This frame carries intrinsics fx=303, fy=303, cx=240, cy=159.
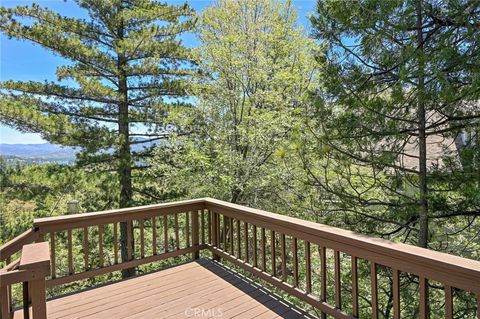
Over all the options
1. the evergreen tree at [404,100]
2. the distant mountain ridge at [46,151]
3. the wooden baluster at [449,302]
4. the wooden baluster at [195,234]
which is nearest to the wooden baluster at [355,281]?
the wooden baluster at [449,302]

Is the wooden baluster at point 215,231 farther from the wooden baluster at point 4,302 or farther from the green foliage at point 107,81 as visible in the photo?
the green foliage at point 107,81

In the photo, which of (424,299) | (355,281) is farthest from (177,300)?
(424,299)

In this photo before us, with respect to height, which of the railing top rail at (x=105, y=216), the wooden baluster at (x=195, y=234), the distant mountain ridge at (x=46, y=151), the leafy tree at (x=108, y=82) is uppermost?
the leafy tree at (x=108, y=82)

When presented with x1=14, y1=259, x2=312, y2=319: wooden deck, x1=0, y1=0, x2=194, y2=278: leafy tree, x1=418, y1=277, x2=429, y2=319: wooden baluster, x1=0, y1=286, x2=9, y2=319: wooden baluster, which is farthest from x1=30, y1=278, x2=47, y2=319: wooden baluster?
x1=0, y1=0, x2=194, y2=278: leafy tree

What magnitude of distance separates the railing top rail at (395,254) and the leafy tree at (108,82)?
23.7 ft

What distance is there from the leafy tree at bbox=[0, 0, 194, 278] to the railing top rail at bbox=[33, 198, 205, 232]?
5525 millimetres

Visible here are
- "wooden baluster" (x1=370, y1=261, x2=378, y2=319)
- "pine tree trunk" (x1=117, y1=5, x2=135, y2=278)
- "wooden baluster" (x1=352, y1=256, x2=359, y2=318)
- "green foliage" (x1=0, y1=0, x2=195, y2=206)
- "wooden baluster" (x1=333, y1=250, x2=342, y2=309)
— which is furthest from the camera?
"pine tree trunk" (x1=117, y1=5, x2=135, y2=278)

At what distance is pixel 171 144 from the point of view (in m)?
8.42

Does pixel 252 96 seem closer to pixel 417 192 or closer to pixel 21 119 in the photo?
pixel 417 192

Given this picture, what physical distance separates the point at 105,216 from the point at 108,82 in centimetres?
712

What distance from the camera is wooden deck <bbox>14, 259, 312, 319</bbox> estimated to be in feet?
8.66

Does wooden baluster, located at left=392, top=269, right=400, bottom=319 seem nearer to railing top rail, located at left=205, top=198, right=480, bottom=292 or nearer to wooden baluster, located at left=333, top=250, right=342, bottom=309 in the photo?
railing top rail, located at left=205, top=198, right=480, bottom=292

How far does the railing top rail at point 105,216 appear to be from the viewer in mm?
3012

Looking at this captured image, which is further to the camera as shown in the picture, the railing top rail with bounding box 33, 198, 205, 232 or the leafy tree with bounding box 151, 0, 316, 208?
the leafy tree with bounding box 151, 0, 316, 208
